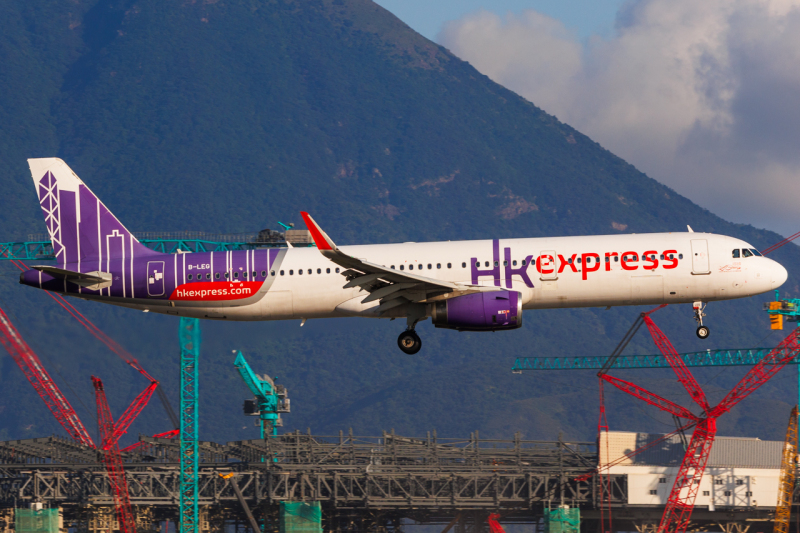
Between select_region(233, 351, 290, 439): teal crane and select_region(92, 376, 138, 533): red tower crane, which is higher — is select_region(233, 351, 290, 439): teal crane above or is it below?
above

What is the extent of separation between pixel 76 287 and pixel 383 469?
8842 centimetres

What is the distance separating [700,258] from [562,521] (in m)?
82.6

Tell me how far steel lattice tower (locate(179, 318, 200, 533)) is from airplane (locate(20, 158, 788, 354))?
209 ft

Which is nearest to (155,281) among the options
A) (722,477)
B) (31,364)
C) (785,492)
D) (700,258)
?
(700,258)

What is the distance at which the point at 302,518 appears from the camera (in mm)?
134000

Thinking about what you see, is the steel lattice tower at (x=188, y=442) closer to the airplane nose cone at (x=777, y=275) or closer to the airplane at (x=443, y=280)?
the airplane at (x=443, y=280)

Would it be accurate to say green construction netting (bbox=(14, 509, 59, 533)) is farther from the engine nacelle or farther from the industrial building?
the engine nacelle

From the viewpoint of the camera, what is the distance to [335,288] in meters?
57.0

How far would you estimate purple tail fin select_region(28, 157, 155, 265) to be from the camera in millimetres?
60781

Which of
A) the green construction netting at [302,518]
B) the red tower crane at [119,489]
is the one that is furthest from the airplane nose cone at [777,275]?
the red tower crane at [119,489]

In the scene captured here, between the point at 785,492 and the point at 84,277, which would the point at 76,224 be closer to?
the point at 84,277

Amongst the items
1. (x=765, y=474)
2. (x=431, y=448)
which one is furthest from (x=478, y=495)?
(x=765, y=474)

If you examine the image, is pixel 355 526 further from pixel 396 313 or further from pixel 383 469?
pixel 396 313

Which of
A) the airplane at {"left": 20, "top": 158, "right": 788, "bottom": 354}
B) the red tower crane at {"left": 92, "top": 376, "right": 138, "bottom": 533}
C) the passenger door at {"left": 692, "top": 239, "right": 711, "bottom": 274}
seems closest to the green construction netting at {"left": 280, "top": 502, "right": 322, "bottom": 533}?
the red tower crane at {"left": 92, "top": 376, "right": 138, "bottom": 533}
